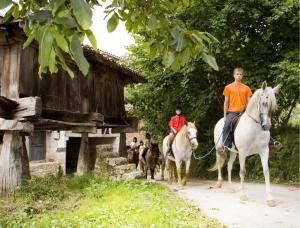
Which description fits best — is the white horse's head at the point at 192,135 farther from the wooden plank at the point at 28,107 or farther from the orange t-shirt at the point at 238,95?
the wooden plank at the point at 28,107

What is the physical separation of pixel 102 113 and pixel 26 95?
454 cm

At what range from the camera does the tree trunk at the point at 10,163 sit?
9.98m

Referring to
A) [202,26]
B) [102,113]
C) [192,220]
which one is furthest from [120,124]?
[192,220]

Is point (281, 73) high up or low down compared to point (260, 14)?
down

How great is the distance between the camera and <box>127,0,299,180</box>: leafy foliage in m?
12.7

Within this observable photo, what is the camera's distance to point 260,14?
13.0m

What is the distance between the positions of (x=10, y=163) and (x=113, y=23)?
8.66 metres

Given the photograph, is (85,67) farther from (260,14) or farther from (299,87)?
(260,14)

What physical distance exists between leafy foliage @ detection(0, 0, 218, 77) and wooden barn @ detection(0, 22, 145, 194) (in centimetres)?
740

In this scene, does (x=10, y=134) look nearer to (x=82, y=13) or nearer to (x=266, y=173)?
(x=266, y=173)

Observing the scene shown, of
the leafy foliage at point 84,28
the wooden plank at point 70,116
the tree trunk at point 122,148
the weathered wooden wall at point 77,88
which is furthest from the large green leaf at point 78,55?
the tree trunk at point 122,148

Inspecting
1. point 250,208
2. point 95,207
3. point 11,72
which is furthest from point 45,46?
point 11,72

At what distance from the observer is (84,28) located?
188 cm

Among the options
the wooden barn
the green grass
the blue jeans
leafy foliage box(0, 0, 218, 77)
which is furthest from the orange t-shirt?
leafy foliage box(0, 0, 218, 77)
